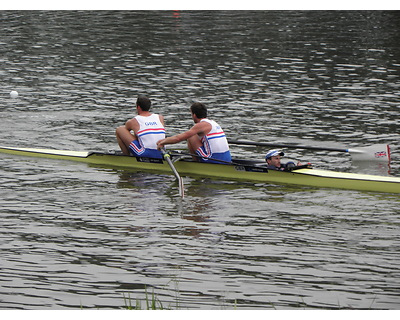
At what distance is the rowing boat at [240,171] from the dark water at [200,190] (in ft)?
0.78

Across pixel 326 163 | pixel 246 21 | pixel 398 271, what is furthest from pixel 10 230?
pixel 246 21

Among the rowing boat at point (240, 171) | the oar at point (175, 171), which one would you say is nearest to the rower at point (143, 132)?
the rowing boat at point (240, 171)

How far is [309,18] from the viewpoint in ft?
139

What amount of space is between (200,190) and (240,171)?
1.07m

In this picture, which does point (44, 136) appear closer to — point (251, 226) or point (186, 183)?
point (186, 183)

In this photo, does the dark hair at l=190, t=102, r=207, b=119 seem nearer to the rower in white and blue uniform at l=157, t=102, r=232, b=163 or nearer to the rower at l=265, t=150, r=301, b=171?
the rower in white and blue uniform at l=157, t=102, r=232, b=163

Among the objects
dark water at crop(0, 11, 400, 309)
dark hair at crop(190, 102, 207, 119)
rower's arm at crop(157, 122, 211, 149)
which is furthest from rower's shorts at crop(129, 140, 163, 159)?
dark hair at crop(190, 102, 207, 119)

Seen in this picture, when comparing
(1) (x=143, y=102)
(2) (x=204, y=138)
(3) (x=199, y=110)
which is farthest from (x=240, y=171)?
(1) (x=143, y=102)

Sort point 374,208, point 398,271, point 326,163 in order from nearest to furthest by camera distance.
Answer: point 398,271 < point 374,208 < point 326,163

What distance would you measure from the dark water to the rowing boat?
237 mm

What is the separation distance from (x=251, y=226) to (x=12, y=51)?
2364cm

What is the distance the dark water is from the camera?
10523 millimetres

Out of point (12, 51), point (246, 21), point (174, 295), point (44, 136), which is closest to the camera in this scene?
point (174, 295)

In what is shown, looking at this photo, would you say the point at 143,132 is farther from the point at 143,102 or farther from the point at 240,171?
the point at 240,171
